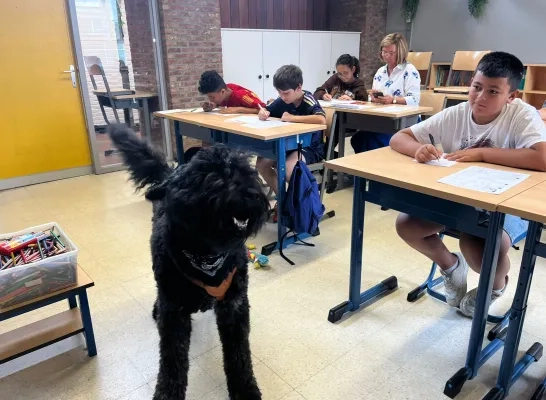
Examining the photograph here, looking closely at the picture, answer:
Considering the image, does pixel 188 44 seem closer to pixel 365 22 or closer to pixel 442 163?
pixel 365 22

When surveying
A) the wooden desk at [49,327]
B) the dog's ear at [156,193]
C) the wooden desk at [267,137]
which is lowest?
the wooden desk at [49,327]

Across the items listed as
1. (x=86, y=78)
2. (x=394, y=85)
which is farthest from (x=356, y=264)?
(x=86, y=78)

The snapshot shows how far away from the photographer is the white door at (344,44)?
249 inches

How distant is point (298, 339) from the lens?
1.85 meters

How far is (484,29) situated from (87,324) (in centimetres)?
656

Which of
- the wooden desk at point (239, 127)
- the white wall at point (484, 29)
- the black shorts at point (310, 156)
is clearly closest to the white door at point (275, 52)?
the white wall at point (484, 29)

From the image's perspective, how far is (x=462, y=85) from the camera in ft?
20.3

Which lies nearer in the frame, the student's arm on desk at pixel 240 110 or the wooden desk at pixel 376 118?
the wooden desk at pixel 376 118

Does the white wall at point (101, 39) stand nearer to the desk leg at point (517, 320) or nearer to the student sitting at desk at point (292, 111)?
the student sitting at desk at point (292, 111)

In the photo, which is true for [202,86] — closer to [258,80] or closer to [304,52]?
[258,80]

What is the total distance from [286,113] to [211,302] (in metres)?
1.79

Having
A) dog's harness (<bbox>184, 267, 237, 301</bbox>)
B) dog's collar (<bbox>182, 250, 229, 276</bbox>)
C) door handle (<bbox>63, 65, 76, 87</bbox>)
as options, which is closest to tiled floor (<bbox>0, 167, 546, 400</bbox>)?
dog's harness (<bbox>184, 267, 237, 301</bbox>)

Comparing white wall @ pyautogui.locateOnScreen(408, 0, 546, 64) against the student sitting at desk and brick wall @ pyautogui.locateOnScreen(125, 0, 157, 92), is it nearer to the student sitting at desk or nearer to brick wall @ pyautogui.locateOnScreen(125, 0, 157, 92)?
the student sitting at desk

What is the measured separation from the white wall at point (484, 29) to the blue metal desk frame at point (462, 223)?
526cm
